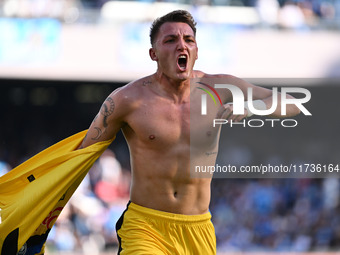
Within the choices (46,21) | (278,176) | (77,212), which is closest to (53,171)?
(77,212)

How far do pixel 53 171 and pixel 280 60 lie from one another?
10.4 m

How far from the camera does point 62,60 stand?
1506cm


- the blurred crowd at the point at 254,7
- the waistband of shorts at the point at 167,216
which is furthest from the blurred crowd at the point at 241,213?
the waistband of shorts at the point at 167,216

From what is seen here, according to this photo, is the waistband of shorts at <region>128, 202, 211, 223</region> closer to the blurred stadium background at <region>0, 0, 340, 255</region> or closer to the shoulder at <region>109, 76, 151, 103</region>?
the shoulder at <region>109, 76, 151, 103</region>

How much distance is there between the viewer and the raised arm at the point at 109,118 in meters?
5.53

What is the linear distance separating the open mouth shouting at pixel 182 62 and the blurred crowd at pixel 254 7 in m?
9.41

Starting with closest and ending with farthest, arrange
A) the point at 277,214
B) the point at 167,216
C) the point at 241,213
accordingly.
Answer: the point at 167,216
the point at 241,213
the point at 277,214

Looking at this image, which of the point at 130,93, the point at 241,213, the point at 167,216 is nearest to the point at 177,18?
the point at 130,93

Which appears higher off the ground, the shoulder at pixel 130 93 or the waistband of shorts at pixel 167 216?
the shoulder at pixel 130 93

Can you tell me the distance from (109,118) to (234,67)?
33.0 ft

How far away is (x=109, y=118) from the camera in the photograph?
5543 mm

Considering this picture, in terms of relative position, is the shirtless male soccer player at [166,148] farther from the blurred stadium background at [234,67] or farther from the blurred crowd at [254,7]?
the blurred crowd at [254,7]

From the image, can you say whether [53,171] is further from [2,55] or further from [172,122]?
[2,55]

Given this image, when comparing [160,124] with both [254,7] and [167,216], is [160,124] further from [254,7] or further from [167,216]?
[254,7]
